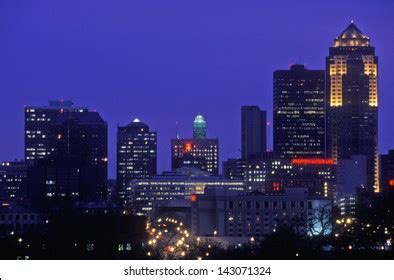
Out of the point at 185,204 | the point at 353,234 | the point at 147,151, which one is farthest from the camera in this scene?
the point at 147,151

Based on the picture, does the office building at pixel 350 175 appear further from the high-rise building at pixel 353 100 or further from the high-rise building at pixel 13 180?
the high-rise building at pixel 13 180

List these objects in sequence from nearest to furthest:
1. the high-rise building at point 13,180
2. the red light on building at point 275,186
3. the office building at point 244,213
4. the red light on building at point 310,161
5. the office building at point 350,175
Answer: the office building at point 244,213 → the high-rise building at point 13,180 → the red light on building at point 275,186 → the office building at point 350,175 → the red light on building at point 310,161

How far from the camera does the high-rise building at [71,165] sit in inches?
2825

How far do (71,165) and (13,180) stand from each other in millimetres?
6336

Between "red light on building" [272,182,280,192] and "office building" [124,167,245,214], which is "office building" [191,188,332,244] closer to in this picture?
"office building" [124,167,245,214]

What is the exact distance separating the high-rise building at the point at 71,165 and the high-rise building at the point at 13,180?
55.5 inches

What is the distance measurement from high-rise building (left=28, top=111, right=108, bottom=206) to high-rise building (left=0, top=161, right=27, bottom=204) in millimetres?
1411

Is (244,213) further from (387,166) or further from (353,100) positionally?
(353,100)

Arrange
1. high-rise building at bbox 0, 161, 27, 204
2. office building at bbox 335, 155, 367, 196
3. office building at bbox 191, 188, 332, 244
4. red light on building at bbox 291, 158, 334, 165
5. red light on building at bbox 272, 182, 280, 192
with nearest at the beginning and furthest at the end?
office building at bbox 191, 188, 332, 244 < high-rise building at bbox 0, 161, 27, 204 < red light on building at bbox 272, 182, 280, 192 < office building at bbox 335, 155, 367, 196 < red light on building at bbox 291, 158, 334, 165

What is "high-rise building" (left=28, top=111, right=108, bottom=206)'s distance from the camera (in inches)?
2825
